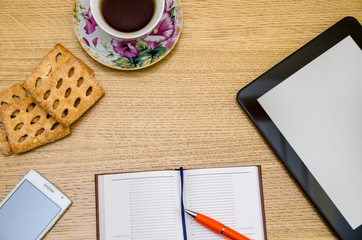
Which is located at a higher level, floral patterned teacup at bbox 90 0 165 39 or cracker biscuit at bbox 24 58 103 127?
floral patterned teacup at bbox 90 0 165 39

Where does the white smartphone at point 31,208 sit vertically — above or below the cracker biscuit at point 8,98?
below

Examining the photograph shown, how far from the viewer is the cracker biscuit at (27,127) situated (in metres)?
0.66

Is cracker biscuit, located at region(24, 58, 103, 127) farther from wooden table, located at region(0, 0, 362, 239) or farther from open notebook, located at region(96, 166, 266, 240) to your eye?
open notebook, located at region(96, 166, 266, 240)

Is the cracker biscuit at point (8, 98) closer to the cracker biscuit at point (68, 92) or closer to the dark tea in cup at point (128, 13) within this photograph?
the cracker biscuit at point (68, 92)

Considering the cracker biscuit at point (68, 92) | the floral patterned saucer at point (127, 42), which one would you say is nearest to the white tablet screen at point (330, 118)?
the floral patterned saucer at point (127, 42)

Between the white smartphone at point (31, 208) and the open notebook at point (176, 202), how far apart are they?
84 mm

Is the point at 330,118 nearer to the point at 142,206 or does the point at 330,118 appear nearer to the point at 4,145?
the point at 142,206

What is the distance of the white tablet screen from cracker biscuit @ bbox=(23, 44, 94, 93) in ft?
1.32

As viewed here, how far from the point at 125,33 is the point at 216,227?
0.41 metres

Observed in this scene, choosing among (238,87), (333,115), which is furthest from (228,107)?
(333,115)

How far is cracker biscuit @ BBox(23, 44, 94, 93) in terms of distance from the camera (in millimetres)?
683

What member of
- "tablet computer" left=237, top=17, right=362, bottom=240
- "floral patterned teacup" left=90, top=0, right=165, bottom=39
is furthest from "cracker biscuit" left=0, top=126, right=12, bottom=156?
"tablet computer" left=237, top=17, right=362, bottom=240

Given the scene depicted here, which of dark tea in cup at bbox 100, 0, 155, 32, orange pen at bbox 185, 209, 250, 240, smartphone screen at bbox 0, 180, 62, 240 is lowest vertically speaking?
orange pen at bbox 185, 209, 250, 240

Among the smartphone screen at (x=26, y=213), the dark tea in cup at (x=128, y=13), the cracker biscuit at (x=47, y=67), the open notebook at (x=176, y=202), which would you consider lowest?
the open notebook at (x=176, y=202)
